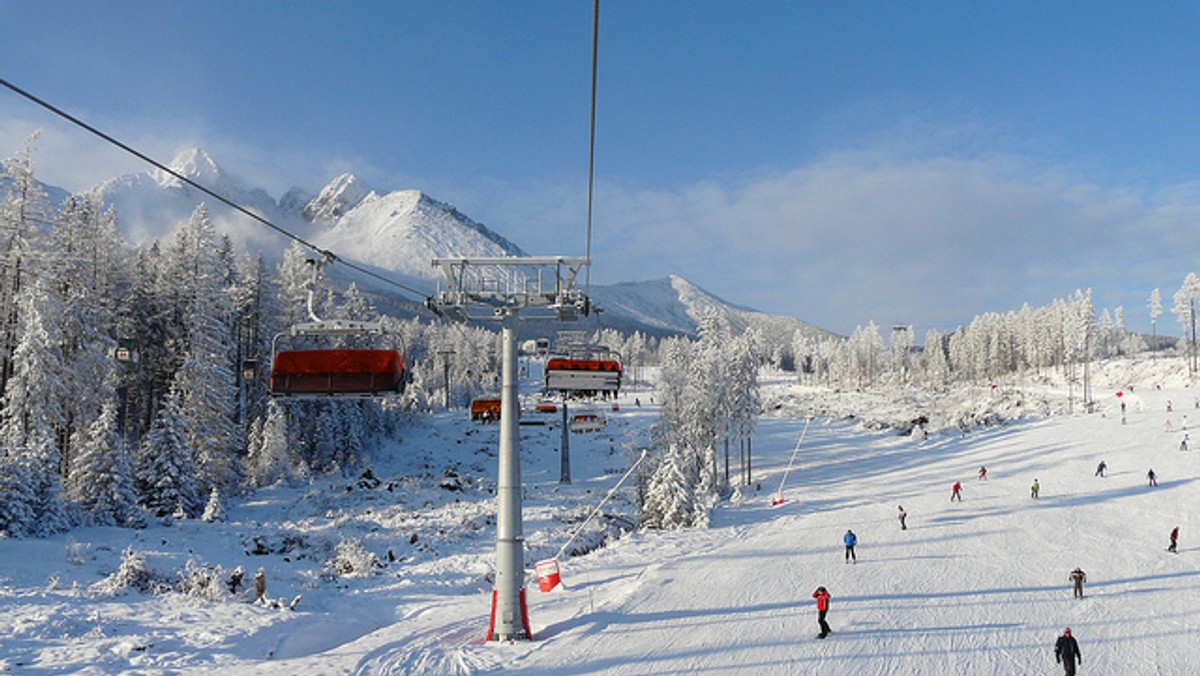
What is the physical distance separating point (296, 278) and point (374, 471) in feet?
56.7

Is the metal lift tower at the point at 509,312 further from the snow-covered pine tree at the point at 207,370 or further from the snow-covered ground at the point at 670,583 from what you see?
the snow-covered pine tree at the point at 207,370

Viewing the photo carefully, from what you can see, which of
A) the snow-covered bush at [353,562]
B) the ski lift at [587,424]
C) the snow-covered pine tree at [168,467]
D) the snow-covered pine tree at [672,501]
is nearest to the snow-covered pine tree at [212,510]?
the snow-covered pine tree at [168,467]

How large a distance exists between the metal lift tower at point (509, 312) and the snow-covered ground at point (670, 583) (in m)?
1.06

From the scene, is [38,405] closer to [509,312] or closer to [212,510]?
[212,510]

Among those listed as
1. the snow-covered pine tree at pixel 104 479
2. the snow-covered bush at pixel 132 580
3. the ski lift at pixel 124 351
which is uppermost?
the ski lift at pixel 124 351

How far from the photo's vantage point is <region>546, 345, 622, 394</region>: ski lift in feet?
80.4

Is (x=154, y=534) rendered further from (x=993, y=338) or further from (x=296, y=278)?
(x=993, y=338)

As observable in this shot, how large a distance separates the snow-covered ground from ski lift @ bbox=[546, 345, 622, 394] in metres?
7.06

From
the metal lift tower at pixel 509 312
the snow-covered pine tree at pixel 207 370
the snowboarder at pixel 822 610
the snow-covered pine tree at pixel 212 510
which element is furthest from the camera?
the snow-covered pine tree at pixel 207 370

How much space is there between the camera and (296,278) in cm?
5366

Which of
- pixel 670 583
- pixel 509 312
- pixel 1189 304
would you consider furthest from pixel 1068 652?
pixel 1189 304

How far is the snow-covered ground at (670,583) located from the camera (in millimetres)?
16688

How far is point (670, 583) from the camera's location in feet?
76.4

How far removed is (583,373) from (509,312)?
7.81 m
